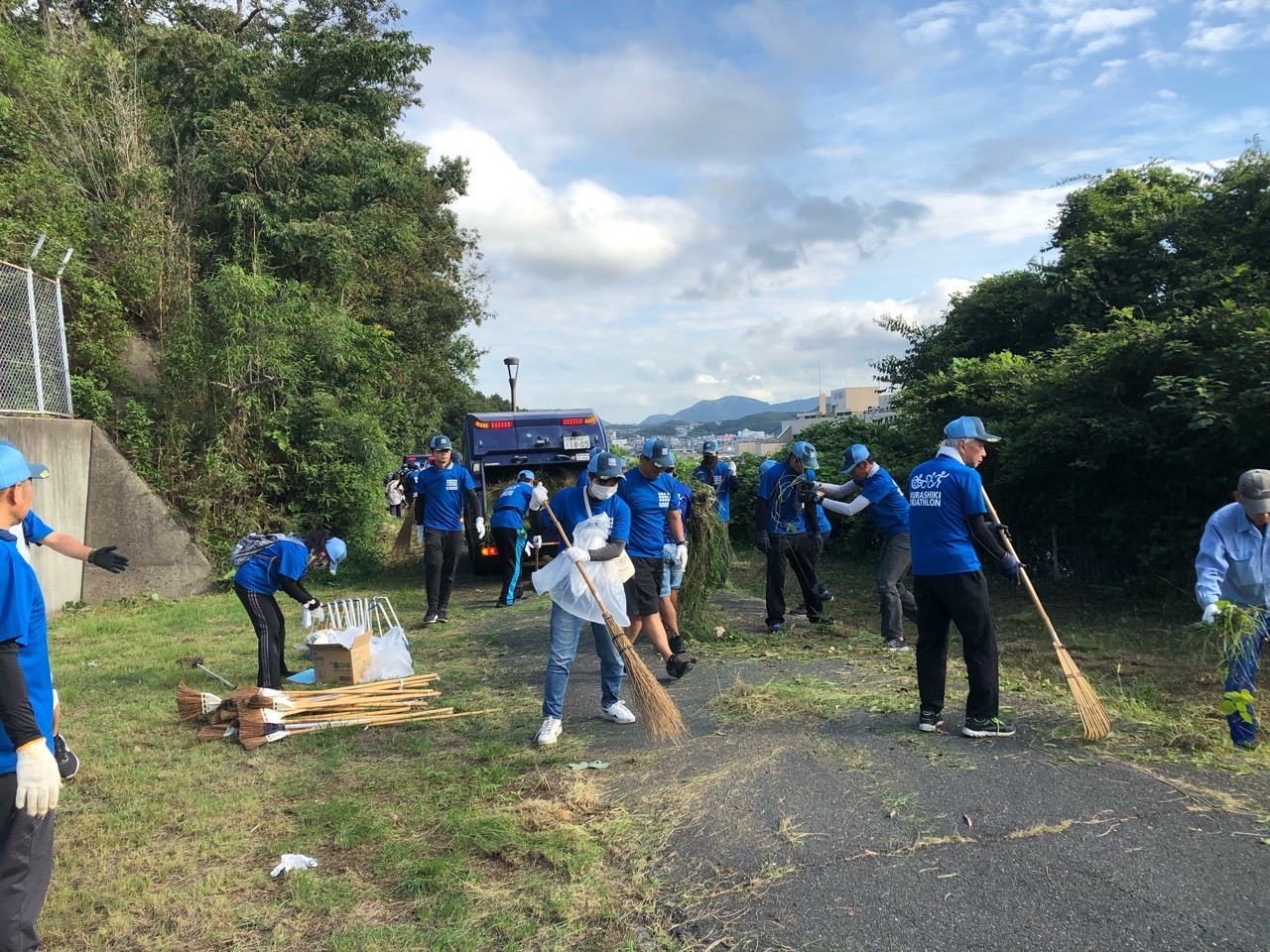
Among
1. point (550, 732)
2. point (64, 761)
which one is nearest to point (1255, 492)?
point (550, 732)

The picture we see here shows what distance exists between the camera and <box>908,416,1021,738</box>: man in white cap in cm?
463

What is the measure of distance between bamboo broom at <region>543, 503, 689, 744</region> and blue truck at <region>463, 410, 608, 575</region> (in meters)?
5.99

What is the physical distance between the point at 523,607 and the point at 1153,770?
6.72 meters

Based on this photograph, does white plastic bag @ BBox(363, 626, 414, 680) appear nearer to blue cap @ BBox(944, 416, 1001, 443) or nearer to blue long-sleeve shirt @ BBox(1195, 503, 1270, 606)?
blue cap @ BBox(944, 416, 1001, 443)

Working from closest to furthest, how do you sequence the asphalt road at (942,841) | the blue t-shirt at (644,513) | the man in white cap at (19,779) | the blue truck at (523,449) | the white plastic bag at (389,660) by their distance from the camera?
1. the man in white cap at (19,779)
2. the asphalt road at (942,841)
3. the blue t-shirt at (644,513)
4. the white plastic bag at (389,660)
5. the blue truck at (523,449)

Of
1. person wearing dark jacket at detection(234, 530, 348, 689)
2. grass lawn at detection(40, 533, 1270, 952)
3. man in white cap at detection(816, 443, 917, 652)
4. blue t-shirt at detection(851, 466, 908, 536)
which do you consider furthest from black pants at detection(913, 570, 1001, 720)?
person wearing dark jacket at detection(234, 530, 348, 689)

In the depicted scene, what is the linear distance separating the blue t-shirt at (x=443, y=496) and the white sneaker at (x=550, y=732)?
4.14 m

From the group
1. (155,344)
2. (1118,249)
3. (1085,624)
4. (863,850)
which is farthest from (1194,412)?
(155,344)

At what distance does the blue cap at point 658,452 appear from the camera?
233 inches

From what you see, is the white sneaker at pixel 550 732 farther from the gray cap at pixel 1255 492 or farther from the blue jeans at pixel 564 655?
the gray cap at pixel 1255 492

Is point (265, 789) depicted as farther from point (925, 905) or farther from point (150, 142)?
point (150, 142)

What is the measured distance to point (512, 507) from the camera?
9.48m

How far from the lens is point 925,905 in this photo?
2.97 metres

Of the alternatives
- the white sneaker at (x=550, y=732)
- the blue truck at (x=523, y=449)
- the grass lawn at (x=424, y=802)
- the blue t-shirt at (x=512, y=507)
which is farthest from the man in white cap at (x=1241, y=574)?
the blue truck at (x=523, y=449)
